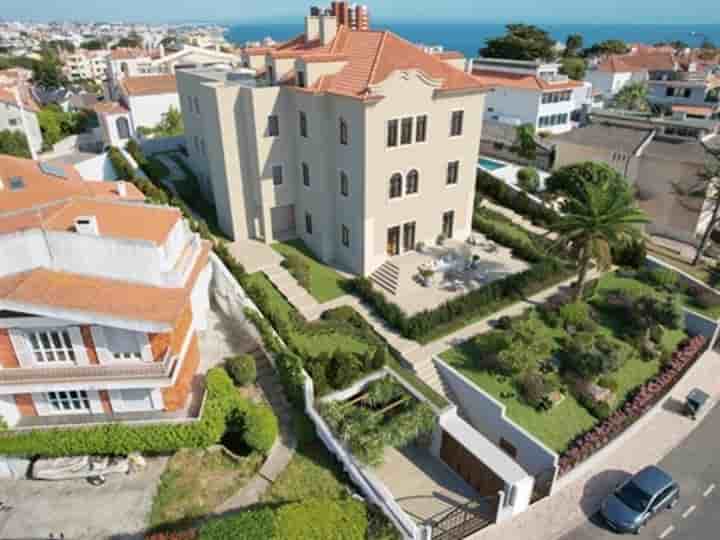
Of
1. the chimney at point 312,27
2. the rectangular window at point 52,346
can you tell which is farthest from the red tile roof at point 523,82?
the rectangular window at point 52,346

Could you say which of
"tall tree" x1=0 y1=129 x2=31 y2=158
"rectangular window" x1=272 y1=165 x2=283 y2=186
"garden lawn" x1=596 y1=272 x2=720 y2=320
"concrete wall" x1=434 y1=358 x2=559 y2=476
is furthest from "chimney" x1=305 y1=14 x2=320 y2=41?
"tall tree" x1=0 y1=129 x2=31 y2=158

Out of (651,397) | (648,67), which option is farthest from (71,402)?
(648,67)

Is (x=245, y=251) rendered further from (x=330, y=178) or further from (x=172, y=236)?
(x=172, y=236)

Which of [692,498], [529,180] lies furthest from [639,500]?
[529,180]

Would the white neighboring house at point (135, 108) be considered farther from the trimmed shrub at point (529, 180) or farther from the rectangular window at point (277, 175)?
the trimmed shrub at point (529, 180)

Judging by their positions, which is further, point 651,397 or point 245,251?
point 245,251
